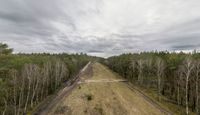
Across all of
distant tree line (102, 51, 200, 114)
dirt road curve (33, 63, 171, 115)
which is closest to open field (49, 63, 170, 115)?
dirt road curve (33, 63, 171, 115)

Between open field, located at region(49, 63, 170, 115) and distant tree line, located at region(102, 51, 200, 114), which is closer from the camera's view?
open field, located at region(49, 63, 170, 115)

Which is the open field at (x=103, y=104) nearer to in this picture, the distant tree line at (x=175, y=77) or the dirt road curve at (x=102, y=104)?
the dirt road curve at (x=102, y=104)

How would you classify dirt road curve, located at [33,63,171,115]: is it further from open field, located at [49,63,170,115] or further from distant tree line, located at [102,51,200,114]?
distant tree line, located at [102,51,200,114]

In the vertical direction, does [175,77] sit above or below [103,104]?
above

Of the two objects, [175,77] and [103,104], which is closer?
[103,104]

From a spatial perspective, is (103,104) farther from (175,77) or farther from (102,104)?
(175,77)

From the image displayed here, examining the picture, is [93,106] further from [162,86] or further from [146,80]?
[146,80]

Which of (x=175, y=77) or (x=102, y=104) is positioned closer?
(x=102, y=104)

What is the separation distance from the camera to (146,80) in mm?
99125

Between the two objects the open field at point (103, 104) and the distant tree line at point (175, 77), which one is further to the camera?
the distant tree line at point (175, 77)

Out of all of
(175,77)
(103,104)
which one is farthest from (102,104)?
(175,77)

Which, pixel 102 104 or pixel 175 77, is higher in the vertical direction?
pixel 175 77

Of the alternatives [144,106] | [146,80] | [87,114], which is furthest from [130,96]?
[146,80]

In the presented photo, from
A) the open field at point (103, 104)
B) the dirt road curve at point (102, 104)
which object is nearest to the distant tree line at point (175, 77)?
the dirt road curve at point (102, 104)
